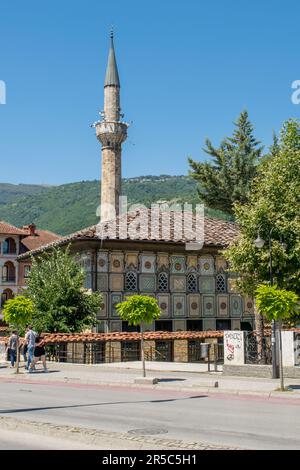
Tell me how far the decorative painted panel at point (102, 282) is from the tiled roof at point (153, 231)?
219 cm

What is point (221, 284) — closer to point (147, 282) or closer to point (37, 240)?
point (147, 282)

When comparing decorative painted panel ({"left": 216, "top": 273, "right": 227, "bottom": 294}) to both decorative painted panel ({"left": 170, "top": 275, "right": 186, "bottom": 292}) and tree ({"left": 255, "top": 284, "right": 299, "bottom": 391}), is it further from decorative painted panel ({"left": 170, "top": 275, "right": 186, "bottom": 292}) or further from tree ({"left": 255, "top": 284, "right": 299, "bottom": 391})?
tree ({"left": 255, "top": 284, "right": 299, "bottom": 391})

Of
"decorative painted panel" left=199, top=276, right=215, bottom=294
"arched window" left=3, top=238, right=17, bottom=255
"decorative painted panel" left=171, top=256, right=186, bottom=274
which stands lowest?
"decorative painted panel" left=199, top=276, right=215, bottom=294

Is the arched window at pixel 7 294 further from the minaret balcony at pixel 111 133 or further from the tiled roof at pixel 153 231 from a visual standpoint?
the tiled roof at pixel 153 231

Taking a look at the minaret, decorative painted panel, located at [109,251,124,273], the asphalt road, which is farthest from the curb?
the minaret

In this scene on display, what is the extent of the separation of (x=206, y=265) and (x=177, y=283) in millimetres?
2312

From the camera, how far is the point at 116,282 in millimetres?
34969

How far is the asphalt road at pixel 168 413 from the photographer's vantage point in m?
9.62

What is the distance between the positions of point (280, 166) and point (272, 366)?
968 centimetres

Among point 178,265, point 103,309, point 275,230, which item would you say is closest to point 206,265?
point 178,265

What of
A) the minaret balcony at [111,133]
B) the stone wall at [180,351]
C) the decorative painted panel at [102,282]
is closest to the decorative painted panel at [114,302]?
the decorative painted panel at [102,282]

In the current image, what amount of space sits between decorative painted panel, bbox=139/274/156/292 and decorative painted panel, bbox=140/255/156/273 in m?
0.29

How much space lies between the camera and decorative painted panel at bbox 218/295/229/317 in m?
38.2

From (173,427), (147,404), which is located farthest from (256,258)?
(173,427)
